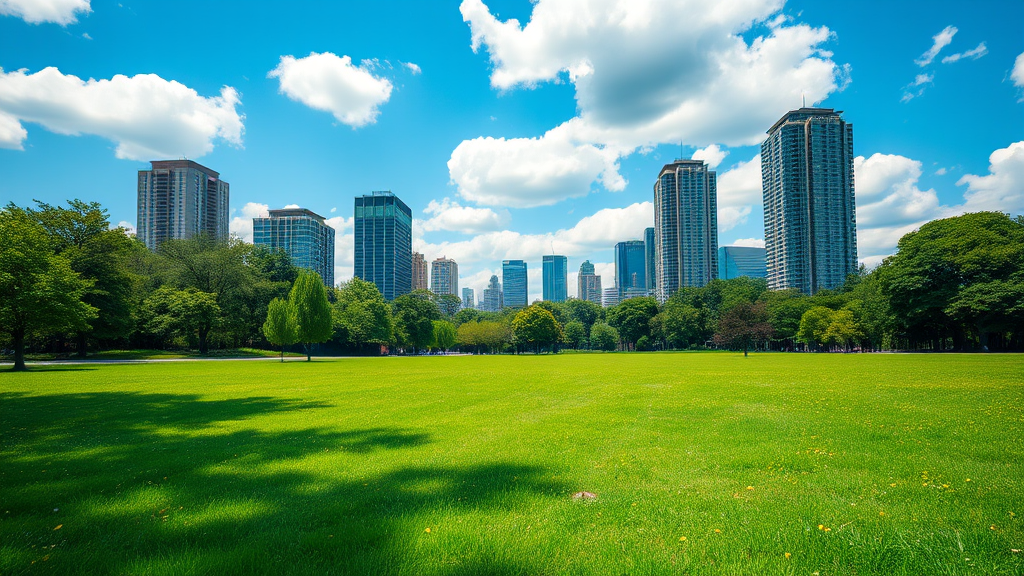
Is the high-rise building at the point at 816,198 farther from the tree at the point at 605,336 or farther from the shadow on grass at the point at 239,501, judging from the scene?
the shadow on grass at the point at 239,501

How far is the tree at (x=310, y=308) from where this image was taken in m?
55.0

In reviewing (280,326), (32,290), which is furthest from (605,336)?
(32,290)

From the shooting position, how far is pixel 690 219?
175m

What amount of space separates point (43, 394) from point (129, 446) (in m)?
13.4

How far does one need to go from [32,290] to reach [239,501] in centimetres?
3678

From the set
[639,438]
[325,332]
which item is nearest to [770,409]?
[639,438]

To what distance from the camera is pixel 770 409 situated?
12.9m

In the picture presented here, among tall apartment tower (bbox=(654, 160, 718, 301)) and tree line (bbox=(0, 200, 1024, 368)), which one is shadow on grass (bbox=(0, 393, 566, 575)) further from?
tall apartment tower (bbox=(654, 160, 718, 301))

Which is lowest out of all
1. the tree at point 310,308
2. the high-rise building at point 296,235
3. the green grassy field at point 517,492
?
the green grassy field at point 517,492

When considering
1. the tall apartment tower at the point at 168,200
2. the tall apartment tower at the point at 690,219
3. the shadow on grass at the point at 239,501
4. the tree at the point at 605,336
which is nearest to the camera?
the shadow on grass at the point at 239,501

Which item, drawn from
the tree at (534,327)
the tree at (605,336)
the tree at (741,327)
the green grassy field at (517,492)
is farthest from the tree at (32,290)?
the tree at (605,336)

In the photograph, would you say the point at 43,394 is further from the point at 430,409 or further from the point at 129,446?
the point at 430,409

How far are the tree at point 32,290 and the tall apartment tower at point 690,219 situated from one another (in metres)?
171

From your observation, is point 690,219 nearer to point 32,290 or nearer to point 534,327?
point 534,327
